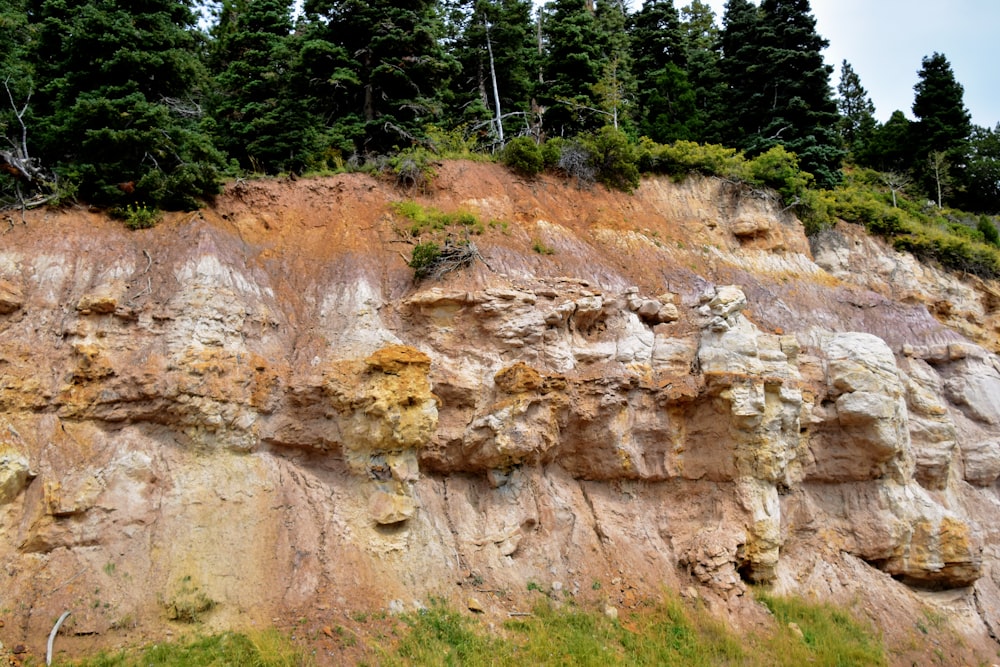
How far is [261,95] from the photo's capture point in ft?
69.2

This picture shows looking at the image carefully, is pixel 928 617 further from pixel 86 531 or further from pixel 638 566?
pixel 86 531

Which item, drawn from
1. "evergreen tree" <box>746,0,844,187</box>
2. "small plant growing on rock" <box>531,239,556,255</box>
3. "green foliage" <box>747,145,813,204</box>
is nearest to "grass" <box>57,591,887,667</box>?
"small plant growing on rock" <box>531,239,556,255</box>

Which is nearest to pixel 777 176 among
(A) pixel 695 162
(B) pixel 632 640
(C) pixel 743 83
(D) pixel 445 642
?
(A) pixel 695 162

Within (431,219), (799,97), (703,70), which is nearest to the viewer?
(431,219)

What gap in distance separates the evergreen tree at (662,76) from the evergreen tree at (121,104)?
62.5 feet

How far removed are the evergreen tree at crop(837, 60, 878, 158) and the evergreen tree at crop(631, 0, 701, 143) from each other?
1188cm

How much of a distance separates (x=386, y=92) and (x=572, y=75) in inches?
347

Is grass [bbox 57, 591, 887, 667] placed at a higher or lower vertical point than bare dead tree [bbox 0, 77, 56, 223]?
lower

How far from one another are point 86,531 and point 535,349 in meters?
8.70

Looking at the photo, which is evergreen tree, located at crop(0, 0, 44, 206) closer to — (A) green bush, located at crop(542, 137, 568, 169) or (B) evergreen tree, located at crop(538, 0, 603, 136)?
(A) green bush, located at crop(542, 137, 568, 169)

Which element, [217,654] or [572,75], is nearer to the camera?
[217,654]

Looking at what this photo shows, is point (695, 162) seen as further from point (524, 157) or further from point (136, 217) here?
point (136, 217)

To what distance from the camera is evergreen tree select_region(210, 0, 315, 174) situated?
63.2ft

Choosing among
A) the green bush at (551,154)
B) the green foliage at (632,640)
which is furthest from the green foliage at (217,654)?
the green bush at (551,154)
